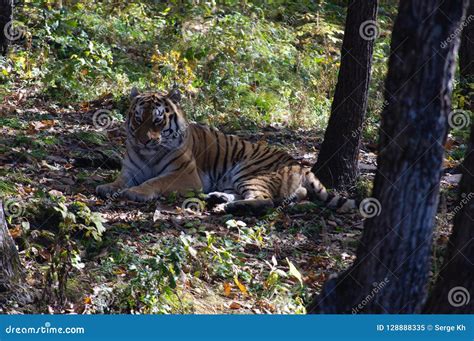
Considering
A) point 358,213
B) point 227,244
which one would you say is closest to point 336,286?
point 227,244

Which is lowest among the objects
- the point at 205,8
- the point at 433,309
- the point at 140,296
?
the point at 140,296

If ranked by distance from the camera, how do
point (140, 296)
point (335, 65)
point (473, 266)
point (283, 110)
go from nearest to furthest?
point (473, 266), point (140, 296), point (283, 110), point (335, 65)

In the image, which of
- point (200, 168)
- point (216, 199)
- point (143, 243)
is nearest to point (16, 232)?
point (143, 243)

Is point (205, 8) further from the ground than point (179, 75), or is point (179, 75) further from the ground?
point (205, 8)

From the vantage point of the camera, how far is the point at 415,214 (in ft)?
14.0

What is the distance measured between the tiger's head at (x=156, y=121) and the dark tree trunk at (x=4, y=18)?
410 centimetres

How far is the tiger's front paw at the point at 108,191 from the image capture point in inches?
332

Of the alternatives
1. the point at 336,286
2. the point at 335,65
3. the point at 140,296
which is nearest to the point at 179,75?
the point at 335,65

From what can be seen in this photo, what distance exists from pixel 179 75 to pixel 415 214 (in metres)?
9.45

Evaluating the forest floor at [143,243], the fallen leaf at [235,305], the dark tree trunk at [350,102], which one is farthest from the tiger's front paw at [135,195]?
the fallen leaf at [235,305]

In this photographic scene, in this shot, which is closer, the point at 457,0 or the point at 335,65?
the point at 457,0

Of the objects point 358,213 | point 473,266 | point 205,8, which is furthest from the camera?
point 205,8

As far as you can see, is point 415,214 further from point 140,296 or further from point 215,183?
point 215,183

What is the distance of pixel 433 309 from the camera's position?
14.9 ft
